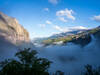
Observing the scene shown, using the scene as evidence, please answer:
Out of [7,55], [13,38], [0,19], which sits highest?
[0,19]

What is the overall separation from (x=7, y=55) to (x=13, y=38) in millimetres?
31530

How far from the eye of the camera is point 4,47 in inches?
4072

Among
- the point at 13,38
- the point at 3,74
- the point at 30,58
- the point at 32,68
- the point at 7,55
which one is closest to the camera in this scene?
the point at 3,74

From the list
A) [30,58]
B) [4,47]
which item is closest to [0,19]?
[4,47]

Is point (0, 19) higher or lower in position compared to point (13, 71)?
higher

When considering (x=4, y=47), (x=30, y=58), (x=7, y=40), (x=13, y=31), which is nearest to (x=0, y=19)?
(x=13, y=31)

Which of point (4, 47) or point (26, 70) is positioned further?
point (4, 47)

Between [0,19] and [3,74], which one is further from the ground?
[0,19]

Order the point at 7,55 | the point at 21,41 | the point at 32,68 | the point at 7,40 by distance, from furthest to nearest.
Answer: the point at 21,41 < the point at 7,40 < the point at 7,55 < the point at 32,68

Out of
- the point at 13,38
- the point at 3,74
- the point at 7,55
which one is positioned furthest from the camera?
the point at 13,38

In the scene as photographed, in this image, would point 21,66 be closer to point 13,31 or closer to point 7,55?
point 7,55

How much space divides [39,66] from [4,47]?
95170 mm

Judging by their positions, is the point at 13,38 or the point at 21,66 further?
the point at 13,38

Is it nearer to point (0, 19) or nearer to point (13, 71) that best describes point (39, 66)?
point (13, 71)
